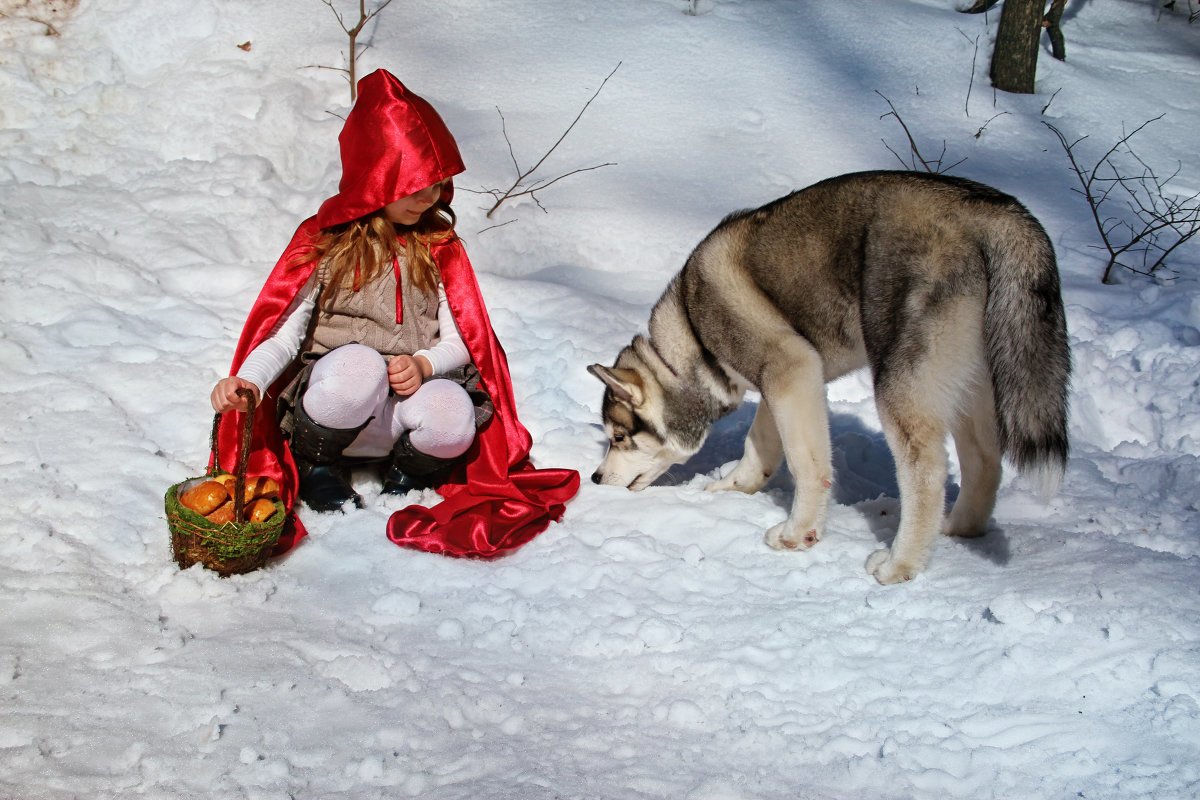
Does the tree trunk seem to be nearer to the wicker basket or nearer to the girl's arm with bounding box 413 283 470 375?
the girl's arm with bounding box 413 283 470 375

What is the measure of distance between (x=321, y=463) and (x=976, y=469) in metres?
2.50

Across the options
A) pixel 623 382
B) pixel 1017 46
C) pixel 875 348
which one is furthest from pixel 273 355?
pixel 1017 46

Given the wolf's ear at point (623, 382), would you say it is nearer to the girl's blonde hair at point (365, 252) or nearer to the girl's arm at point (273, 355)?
the girl's blonde hair at point (365, 252)

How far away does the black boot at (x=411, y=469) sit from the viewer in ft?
11.3

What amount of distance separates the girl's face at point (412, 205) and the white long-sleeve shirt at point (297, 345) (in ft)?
1.05

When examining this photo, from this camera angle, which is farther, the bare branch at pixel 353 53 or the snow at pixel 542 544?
the bare branch at pixel 353 53

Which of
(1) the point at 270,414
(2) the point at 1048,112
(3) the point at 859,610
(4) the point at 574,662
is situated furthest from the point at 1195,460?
(2) the point at 1048,112

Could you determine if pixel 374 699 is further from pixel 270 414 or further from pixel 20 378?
pixel 20 378

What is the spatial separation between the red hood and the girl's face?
69mm

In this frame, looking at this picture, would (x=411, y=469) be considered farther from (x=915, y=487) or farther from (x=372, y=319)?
(x=915, y=487)

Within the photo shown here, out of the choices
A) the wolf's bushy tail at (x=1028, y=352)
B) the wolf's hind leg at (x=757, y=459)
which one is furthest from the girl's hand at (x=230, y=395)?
the wolf's bushy tail at (x=1028, y=352)

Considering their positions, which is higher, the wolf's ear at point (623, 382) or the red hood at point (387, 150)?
the red hood at point (387, 150)

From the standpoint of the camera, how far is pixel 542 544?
330cm

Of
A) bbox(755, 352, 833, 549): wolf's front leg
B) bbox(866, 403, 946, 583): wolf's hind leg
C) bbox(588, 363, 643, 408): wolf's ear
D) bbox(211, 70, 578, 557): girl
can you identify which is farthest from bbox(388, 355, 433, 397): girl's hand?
bbox(866, 403, 946, 583): wolf's hind leg
